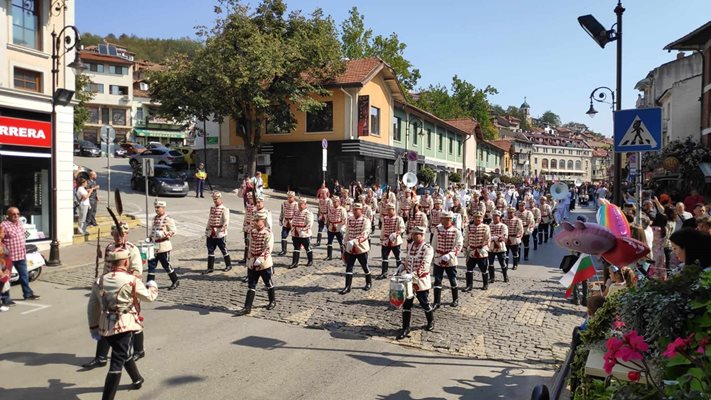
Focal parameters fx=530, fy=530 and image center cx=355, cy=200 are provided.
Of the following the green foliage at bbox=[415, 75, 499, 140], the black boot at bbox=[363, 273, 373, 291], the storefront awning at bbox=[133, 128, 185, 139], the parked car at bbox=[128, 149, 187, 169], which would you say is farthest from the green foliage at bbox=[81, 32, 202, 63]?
the black boot at bbox=[363, 273, 373, 291]

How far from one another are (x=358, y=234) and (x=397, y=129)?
2886cm

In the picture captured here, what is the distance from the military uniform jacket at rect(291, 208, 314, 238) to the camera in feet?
46.9

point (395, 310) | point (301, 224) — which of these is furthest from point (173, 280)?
point (395, 310)

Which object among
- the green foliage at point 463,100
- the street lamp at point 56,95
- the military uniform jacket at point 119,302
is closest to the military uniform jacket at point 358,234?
the military uniform jacket at point 119,302

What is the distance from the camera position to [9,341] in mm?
8156

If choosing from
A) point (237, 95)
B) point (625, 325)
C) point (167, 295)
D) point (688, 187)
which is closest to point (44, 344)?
point (167, 295)

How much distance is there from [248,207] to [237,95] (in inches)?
602

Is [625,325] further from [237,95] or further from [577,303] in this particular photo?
[237,95]

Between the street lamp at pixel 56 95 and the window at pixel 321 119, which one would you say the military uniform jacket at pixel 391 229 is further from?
the window at pixel 321 119

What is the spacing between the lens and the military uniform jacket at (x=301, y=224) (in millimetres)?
14289

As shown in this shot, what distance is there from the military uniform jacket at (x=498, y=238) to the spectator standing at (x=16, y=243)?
10309 mm

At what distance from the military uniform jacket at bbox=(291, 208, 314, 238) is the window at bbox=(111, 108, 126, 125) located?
6192 cm

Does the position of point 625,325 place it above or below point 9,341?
above

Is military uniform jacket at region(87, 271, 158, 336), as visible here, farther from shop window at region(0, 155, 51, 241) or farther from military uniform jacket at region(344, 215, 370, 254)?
shop window at region(0, 155, 51, 241)
